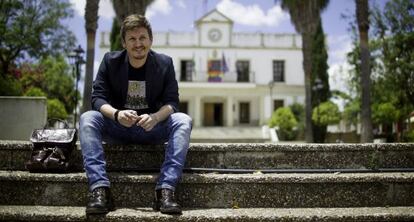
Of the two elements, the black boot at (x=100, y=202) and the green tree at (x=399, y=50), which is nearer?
the black boot at (x=100, y=202)

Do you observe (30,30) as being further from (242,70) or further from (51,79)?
(242,70)

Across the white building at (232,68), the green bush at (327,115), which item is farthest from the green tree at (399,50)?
Result: the white building at (232,68)

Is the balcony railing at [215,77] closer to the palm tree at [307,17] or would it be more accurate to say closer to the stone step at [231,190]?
the palm tree at [307,17]

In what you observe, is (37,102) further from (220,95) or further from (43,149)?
(220,95)

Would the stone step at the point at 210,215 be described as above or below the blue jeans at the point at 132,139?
below

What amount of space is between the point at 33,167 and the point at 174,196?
48.3 inches

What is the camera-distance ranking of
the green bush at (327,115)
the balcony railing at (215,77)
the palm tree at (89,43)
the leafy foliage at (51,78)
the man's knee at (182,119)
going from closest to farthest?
the man's knee at (182,119) < the palm tree at (89,43) < the green bush at (327,115) < the leafy foliage at (51,78) < the balcony railing at (215,77)

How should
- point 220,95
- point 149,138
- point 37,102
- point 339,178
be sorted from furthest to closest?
point 220,95, point 37,102, point 149,138, point 339,178

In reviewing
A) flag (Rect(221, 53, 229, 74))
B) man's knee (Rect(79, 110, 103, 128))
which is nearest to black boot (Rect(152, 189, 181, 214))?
man's knee (Rect(79, 110, 103, 128))

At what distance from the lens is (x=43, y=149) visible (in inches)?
128

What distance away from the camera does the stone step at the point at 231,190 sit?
122 inches

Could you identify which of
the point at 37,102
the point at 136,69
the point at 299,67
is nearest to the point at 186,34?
the point at 299,67

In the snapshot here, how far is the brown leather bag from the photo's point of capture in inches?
126

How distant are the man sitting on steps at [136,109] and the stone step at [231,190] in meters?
0.24
